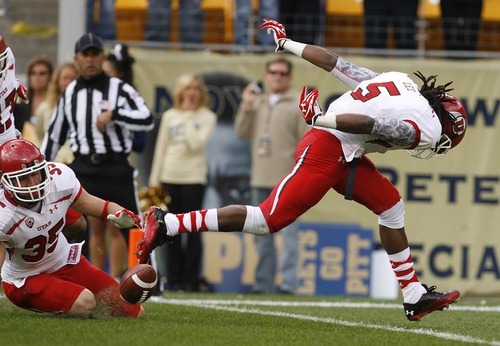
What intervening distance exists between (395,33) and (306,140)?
4.46m

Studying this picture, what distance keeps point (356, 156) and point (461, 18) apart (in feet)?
15.3

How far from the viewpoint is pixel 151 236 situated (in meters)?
5.78

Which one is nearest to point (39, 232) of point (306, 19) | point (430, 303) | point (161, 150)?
point (430, 303)

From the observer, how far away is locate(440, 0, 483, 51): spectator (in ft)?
33.7

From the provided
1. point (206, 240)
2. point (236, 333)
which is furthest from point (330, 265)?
point (236, 333)

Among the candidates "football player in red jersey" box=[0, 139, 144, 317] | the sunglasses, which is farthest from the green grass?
the sunglasses

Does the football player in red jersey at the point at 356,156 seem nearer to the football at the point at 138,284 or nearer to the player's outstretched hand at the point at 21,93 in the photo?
the football at the point at 138,284

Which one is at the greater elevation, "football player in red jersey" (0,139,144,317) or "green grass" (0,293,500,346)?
"football player in red jersey" (0,139,144,317)

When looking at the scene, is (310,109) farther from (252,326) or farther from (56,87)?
(56,87)

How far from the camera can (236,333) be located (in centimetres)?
538

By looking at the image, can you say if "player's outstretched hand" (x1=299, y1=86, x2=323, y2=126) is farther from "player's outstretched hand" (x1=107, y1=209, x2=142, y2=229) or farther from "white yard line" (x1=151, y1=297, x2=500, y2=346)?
"white yard line" (x1=151, y1=297, x2=500, y2=346)

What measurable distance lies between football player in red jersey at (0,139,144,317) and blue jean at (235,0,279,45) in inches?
174

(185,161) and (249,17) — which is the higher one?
(249,17)

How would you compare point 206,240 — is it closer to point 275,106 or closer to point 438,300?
point 275,106
